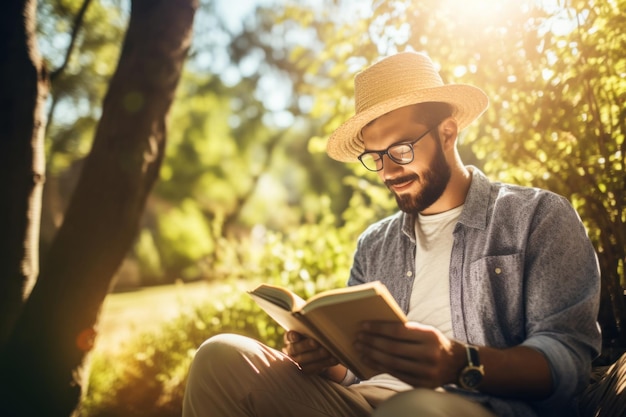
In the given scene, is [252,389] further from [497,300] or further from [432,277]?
[497,300]

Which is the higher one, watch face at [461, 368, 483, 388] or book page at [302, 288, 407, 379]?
book page at [302, 288, 407, 379]

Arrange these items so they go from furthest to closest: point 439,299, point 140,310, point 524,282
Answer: point 140,310 < point 439,299 < point 524,282

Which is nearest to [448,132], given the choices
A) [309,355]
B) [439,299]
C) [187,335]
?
[439,299]

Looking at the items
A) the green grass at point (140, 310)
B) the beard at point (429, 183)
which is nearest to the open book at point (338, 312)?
the beard at point (429, 183)

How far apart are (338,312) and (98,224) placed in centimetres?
260

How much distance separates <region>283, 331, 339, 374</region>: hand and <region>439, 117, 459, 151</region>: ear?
123cm

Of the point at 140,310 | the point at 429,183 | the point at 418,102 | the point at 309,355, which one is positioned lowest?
the point at 140,310

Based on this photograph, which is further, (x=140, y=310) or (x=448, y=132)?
(x=140, y=310)

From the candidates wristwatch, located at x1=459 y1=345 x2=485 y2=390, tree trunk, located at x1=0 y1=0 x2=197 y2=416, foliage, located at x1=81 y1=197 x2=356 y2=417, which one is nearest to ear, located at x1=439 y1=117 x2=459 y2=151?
wristwatch, located at x1=459 y1=345 x2=485 y2=390

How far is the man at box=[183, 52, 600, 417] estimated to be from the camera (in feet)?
5.55

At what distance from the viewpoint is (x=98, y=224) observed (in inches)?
143

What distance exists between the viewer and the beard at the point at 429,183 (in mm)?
2543

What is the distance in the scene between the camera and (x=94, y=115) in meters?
16.2

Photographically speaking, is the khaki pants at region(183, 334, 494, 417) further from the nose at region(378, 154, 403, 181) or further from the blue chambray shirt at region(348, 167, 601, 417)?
the nose at region(378, 154, 403, 181)
